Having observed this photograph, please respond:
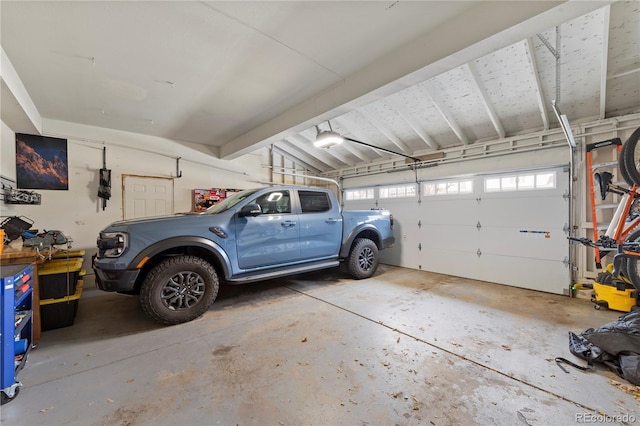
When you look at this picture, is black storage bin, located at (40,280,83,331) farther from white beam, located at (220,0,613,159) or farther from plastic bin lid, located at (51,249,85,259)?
white beam, located at (220,0,613,159)

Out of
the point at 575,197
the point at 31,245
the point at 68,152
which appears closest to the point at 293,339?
the point at 31,245

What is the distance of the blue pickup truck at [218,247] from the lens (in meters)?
2.69

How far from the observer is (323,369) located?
6.51 feet

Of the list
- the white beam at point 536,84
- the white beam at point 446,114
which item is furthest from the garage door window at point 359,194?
the white beam at point 536,84

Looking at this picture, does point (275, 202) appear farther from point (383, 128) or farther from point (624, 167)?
point (624, 167)

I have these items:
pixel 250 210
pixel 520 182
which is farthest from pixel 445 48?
pixel 520 182

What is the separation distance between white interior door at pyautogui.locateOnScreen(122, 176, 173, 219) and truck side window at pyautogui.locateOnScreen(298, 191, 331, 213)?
3179 millimetres

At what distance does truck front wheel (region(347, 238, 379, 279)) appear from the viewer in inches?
182

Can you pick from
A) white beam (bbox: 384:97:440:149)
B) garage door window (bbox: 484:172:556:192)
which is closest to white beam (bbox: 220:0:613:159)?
white beam (bbox: 384:97:440:149)

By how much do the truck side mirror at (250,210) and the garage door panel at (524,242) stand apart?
4.15m

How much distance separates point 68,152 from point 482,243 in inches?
300

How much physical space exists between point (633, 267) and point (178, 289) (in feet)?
16.8

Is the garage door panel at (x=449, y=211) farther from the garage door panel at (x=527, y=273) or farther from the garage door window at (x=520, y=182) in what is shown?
the garage door panel at (x=527, y=273)

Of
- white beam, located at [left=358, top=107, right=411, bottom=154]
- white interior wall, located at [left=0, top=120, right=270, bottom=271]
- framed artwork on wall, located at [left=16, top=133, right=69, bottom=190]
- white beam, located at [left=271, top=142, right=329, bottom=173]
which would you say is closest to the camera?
framed artwork on wall, located at [left=16, top=133, right=69, bottom=190]
